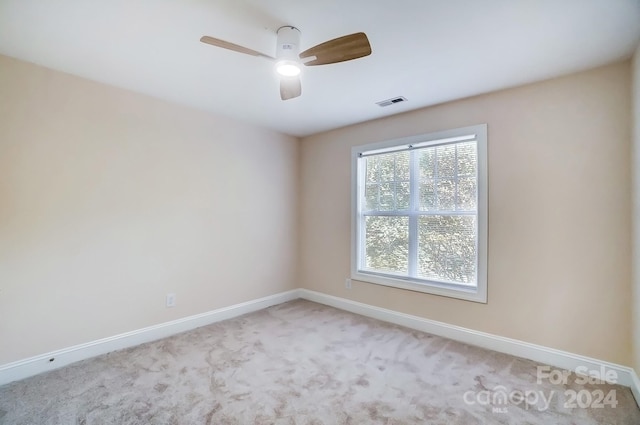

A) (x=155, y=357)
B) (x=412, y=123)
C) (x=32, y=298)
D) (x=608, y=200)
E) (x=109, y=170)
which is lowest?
(x=155, y=357)

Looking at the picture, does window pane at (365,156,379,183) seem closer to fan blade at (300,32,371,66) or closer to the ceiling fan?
the ceiling fan

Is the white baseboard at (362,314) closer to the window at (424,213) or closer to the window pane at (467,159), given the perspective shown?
the window at (424,213)

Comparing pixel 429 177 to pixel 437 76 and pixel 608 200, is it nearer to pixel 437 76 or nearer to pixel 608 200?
pixel 437 76

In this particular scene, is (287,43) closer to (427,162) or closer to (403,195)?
(427,162)

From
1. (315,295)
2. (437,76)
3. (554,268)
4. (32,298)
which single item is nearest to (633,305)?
(554,268)

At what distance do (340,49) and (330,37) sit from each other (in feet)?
1.01

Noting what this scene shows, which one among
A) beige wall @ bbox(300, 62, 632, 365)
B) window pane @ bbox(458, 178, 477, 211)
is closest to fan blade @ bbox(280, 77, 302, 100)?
beige wall @ bbox(300, 62, 632, 365)

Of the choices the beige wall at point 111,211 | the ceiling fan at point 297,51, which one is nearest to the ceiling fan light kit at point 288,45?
the ceiling fan at point 297,51

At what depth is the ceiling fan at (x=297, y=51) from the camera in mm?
1603

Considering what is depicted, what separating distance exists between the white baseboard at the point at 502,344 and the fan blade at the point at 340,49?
8.68ft

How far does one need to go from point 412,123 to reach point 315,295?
102 inches

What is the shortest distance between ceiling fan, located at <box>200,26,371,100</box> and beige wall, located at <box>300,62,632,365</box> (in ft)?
5.66

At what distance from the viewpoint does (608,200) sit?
7.27 feet

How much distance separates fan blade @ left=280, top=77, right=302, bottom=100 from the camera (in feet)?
6.64
